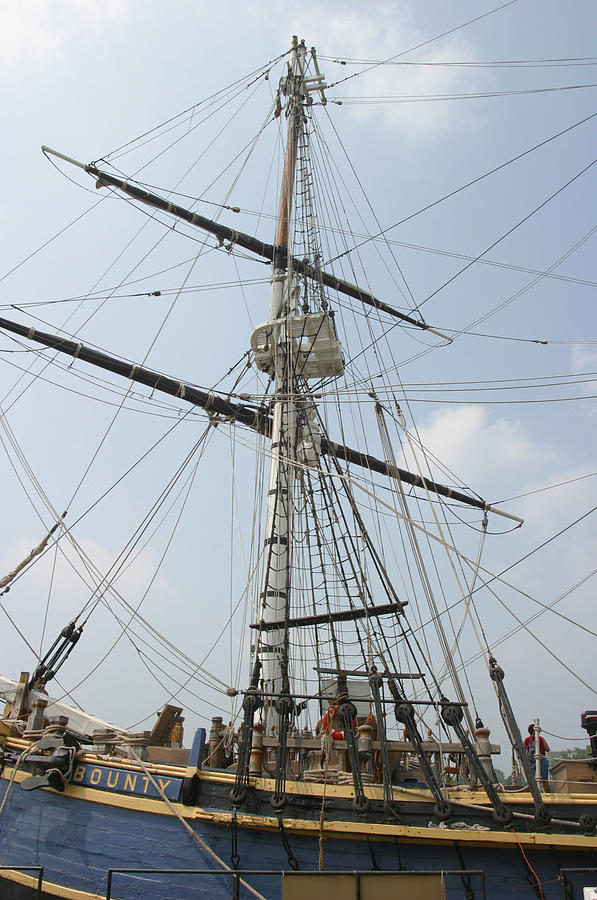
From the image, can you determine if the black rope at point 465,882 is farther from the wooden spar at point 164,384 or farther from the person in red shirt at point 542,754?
the wooden spar at point 164,384

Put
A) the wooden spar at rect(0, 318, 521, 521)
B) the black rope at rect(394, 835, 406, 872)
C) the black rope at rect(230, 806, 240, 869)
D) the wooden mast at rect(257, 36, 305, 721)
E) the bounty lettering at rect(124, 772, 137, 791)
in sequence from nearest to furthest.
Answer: the black rope at rect(394, 835, 406, 872)
the black rope at rect(230, 806, 240, 869)
the bounty lettering at rect(124, 772, 137, 791)
the wooden mast at rect(257, 36, 305, 721)
the wooden spar at rect(0, 318, 521, 521)

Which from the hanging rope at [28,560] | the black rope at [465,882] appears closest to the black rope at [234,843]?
the black rope at [465,882]

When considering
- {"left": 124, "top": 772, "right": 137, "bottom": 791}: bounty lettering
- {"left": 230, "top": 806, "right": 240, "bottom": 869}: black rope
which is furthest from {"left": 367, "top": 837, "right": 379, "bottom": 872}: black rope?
{"left": 124, "top": 772, "right": 137, "bottom": 791}: bounty lettering

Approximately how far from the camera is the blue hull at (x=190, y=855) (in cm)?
684

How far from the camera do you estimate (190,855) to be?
758 centimetres

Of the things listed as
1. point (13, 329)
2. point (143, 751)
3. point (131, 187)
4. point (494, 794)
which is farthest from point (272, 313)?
point (494, 794)

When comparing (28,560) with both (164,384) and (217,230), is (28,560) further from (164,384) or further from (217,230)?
(217,230)

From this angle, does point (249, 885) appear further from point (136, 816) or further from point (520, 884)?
point (520, 884)

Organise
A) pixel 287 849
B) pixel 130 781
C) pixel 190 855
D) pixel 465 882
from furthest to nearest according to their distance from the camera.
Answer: pixel 130 781, pixel 190 855, pixel 287 849, pixel 465 882

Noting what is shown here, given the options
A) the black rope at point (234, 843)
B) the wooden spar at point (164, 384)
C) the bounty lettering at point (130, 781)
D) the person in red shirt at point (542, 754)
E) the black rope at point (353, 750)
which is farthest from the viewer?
the wooden spar at point (164, 384)

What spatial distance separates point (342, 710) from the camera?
785 cm

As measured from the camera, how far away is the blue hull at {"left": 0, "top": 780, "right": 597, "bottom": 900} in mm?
6844

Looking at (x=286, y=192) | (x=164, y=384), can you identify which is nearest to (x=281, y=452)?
(x=164, y=384)

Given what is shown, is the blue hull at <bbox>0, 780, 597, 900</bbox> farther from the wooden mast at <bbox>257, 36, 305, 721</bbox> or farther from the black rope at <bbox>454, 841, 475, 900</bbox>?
the wooden mast at <bbox>257, 36, 305, 721</bbox>
